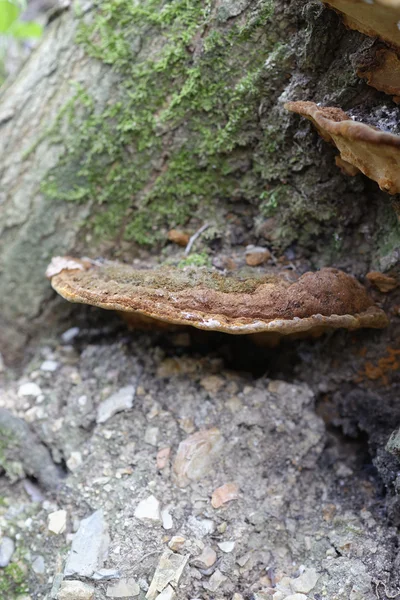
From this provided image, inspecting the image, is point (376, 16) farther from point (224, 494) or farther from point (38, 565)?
point (38, 565)

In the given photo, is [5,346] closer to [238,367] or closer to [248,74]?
[238,367]

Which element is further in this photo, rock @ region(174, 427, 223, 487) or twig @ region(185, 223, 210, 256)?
twig @ region(185, 223, 210, 256)

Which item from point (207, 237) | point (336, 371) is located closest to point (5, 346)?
point (207, 237)

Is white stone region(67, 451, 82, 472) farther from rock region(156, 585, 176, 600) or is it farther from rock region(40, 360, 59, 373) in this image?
rock region(156, 585, 176, 600)

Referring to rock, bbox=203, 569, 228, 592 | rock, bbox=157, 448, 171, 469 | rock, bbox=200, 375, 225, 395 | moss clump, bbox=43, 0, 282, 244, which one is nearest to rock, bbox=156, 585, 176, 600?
rock, bbox=203, 569, 228, 592

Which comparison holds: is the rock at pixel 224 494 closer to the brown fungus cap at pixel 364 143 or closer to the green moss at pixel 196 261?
the green moss at pixel 196 261

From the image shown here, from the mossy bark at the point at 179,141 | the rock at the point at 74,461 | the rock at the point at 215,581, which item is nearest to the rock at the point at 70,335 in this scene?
the mossy bark at the point at 179,141

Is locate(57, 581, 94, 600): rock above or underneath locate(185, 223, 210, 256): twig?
underneath

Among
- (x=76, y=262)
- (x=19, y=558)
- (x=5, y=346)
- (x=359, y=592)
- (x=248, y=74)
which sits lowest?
(x=359, y=592)
